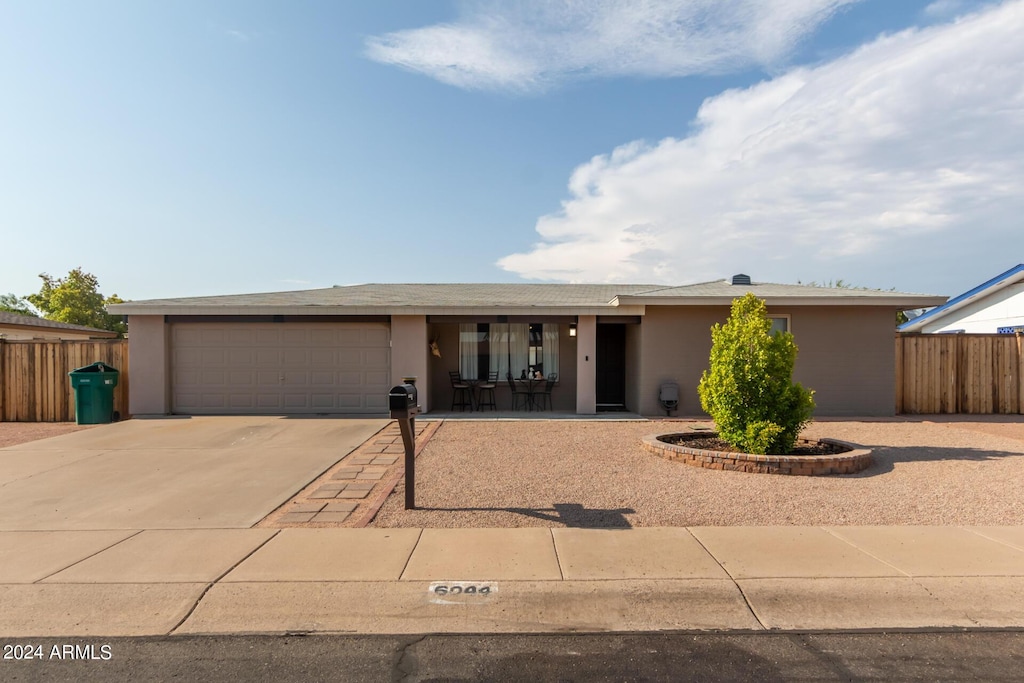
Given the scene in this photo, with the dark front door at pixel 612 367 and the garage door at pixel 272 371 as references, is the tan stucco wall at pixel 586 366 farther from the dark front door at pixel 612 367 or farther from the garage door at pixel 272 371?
the garage door at pixel 272 371

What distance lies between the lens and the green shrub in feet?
26.8

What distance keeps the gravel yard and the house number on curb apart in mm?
1333

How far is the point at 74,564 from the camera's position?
470cm

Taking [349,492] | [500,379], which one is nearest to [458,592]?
[349,492]

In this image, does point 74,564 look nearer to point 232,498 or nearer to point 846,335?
point 232,498

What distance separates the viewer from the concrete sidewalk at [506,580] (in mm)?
3824

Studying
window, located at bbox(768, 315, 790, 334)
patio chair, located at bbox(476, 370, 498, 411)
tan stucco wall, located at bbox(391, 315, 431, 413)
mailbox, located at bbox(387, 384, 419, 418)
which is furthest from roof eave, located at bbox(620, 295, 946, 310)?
mailbox, located at bbox(387, 384, 419, 418)

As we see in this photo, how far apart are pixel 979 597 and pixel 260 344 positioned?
13336 mm

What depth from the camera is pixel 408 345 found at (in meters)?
13.4

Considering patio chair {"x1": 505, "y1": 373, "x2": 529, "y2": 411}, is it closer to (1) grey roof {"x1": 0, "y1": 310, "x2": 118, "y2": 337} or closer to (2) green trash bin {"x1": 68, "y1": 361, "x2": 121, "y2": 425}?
(2) green trash bin {"x1": 68, "y1": 361, "x2": 121, "y2": 425}

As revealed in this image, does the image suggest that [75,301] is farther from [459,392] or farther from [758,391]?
[758,391]

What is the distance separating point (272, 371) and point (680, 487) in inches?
400

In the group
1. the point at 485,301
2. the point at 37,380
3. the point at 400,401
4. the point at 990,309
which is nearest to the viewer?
the point at 400,401

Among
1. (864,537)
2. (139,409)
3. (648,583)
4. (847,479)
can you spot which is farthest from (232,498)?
(139,409)
